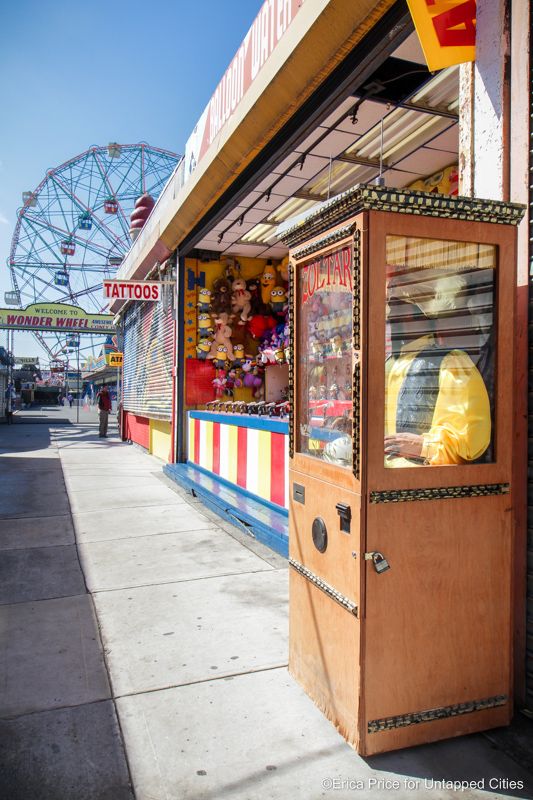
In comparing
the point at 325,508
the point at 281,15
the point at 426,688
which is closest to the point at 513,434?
the point at 325,508

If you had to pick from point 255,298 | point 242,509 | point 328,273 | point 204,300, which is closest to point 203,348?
point 204,300

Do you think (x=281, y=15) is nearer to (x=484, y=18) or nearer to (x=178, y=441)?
(x=484, y=18)

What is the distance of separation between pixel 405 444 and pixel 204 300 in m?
7.66

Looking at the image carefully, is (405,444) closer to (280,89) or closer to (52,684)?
(52,684)

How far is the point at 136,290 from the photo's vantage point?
10500 mm

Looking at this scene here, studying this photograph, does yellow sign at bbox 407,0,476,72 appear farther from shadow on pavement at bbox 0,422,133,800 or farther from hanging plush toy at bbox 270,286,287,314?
hanging plush toy at bbox 270,286,287,314

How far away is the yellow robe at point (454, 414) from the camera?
8.36 feet

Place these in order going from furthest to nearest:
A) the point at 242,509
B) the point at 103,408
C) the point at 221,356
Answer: the point at 103,408 < the point at 221,356 < the point at 242,509

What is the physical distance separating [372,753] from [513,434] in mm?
1554

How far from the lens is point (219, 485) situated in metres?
7.76

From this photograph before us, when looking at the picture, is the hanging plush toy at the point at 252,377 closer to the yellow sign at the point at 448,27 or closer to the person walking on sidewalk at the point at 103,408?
the yellow sign at the point at 448,27

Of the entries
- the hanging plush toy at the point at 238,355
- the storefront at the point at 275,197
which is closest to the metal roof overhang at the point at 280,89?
the storefront at the point at 275,197

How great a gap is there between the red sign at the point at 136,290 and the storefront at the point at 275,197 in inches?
27.0

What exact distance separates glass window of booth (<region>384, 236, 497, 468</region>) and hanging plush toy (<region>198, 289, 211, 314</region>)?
7500 millimetres
